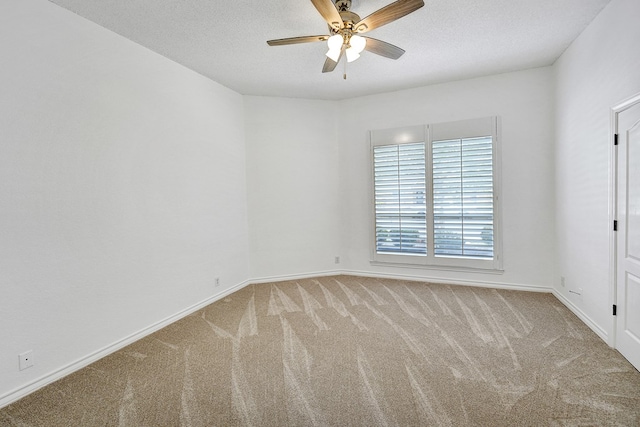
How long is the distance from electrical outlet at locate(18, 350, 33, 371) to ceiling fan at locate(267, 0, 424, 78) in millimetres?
2962

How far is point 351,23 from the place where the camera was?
237 cm

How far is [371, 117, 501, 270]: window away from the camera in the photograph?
4223mm

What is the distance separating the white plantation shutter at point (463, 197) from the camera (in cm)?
421

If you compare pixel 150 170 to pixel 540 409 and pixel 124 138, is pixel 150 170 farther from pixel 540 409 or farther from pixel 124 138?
pixel 540 409

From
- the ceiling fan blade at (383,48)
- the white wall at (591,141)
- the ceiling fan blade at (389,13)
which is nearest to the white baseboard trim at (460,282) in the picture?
the white wall at (591,141)

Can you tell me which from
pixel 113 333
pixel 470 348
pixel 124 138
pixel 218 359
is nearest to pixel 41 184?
pixel 124 138

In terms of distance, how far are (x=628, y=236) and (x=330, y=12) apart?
112 inches

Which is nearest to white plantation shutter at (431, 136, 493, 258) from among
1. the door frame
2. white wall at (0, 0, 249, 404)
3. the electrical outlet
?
the door frame

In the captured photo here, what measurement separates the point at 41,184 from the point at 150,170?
0.99 metres

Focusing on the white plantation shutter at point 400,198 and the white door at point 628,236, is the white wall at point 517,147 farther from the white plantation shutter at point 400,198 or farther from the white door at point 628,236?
the white door at point 628,236

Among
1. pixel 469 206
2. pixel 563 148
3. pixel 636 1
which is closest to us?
pixel 636 1

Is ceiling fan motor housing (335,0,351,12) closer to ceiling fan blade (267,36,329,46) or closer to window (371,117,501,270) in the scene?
ceiling fan blade (267,36,329,46)

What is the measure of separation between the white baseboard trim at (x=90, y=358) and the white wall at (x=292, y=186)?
135cm

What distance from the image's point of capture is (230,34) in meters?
2.94
